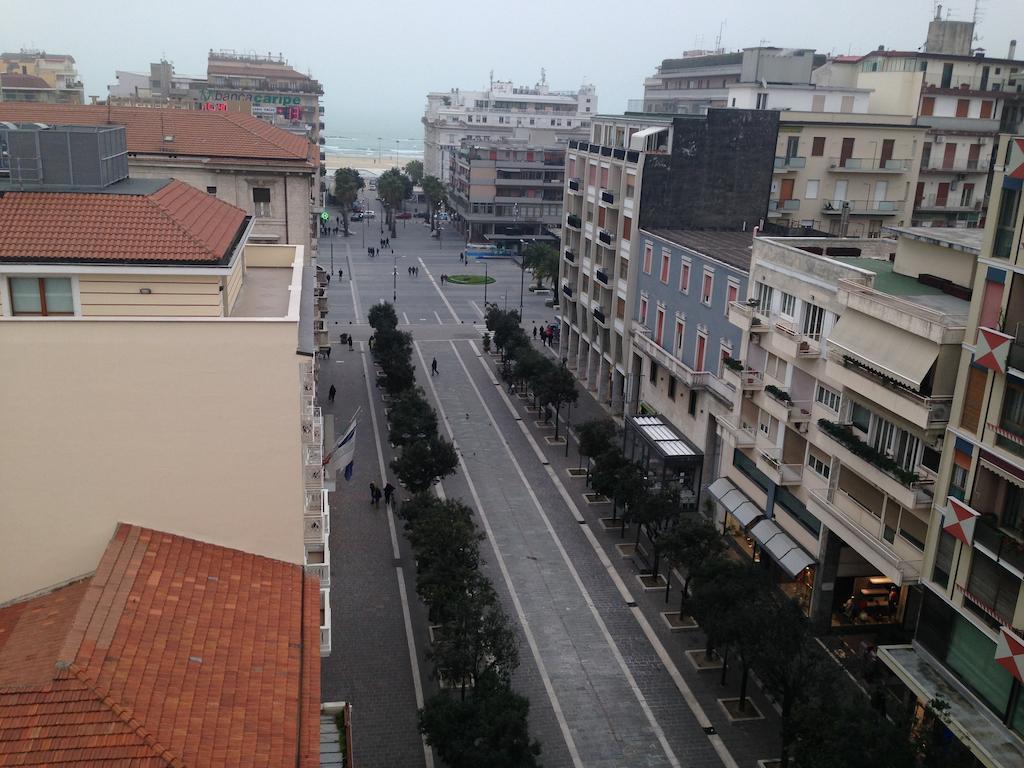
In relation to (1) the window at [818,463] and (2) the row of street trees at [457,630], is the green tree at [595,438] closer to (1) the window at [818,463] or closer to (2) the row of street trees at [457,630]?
(2) the row of street trees at [457,630]

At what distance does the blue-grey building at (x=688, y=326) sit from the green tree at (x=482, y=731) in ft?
67.5

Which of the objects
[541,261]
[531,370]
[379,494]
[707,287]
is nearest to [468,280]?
[541,261]

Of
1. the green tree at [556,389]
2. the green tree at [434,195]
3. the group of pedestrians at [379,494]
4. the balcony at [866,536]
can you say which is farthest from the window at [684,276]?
the green tree at [434,195]

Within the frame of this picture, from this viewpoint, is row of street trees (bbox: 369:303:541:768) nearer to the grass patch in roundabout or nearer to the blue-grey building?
the blue-grey building

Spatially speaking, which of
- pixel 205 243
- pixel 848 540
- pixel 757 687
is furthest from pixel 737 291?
pixel 205 243

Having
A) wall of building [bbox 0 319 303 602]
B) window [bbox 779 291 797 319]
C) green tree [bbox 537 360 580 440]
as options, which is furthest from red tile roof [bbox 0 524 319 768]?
green tree [bbox 537 360 580 440]

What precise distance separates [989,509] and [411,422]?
25.6 m

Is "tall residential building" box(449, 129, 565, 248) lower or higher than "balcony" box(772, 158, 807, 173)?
lower

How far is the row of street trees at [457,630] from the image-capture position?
70.9 ft

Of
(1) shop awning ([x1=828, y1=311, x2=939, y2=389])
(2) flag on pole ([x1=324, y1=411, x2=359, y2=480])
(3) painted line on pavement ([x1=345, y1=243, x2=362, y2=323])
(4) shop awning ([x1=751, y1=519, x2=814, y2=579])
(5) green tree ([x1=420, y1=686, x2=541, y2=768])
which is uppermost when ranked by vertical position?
(1) shop awning ([x1=828, y1=311, x2=939, y2=389])

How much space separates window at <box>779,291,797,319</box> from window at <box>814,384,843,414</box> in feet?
10.4

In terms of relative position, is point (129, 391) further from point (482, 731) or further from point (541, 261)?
point (541, 261)

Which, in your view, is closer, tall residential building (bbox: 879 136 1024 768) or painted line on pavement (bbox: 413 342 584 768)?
tall residential building (bbox: 879 136 1024 768)

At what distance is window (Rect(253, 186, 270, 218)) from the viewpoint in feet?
147
